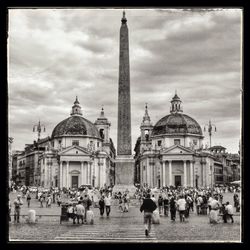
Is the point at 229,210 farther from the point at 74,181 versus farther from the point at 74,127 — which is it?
the point at 74,127

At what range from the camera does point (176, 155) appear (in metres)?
74.6

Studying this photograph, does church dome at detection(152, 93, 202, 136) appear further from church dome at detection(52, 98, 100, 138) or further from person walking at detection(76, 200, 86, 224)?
person walking at detection(76, 200, 86, 224)

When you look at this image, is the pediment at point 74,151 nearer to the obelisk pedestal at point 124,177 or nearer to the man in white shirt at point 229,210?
the obelisk pedestal at point 124,177

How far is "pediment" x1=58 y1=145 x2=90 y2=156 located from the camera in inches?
2895

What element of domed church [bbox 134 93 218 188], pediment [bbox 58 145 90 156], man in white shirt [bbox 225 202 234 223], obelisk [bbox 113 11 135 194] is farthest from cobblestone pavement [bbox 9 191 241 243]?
domed church [bbox 134 93 218 188]

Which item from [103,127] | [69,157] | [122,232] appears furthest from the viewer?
[103,127]

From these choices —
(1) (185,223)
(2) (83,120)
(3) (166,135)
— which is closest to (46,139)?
(2) (83,120)

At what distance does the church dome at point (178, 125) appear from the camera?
268ft

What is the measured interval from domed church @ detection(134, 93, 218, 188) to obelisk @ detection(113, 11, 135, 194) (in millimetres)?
40131

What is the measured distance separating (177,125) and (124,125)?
49.3 metres

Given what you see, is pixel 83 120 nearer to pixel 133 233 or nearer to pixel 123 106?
pixel 123 106

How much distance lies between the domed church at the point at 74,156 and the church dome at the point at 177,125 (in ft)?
37.0

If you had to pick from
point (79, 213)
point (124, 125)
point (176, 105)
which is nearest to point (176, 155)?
point (176, 105)

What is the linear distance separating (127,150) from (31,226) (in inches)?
646
